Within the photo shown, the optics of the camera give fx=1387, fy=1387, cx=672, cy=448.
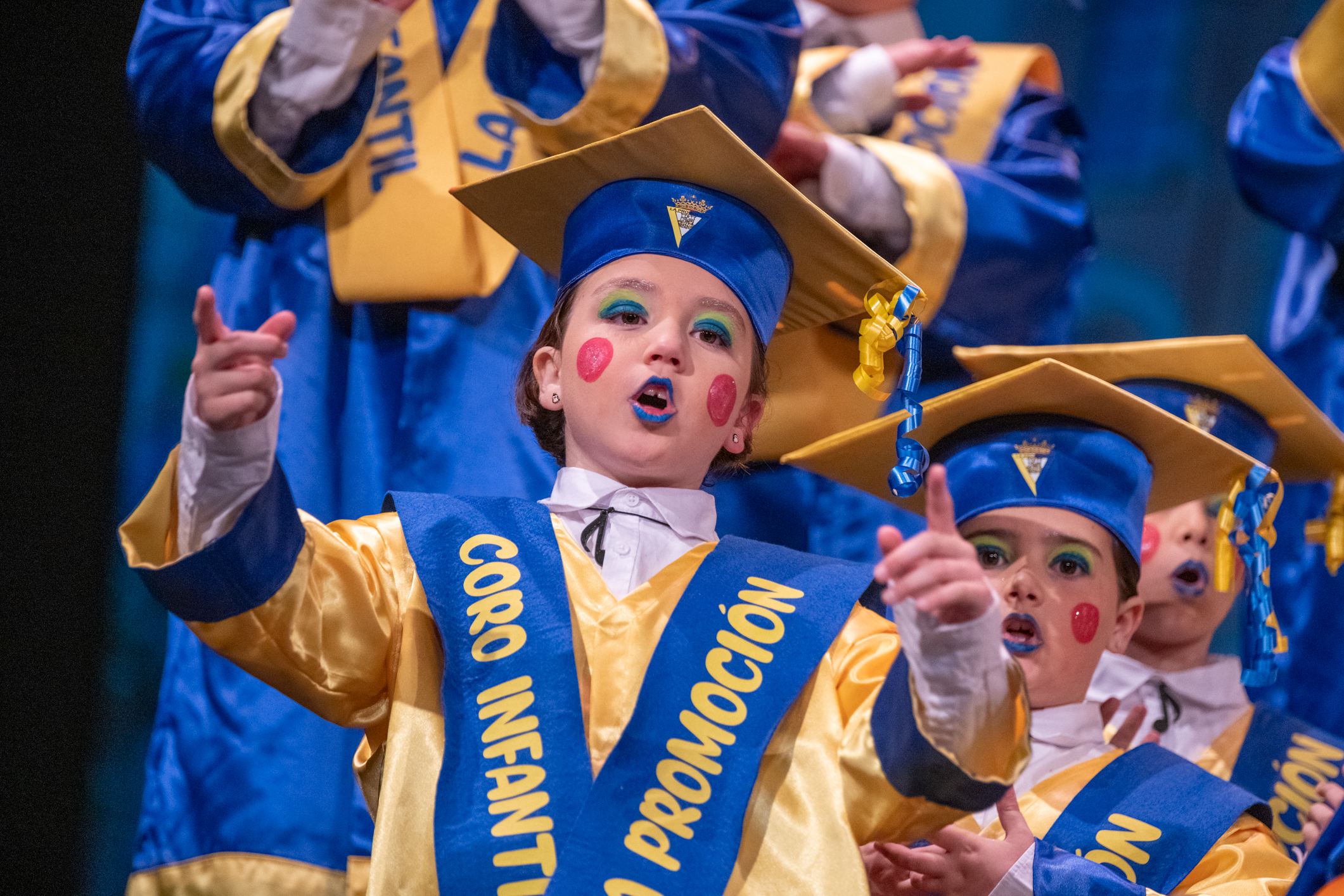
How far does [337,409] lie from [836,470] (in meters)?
0.88

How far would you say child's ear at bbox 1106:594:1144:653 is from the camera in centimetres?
225

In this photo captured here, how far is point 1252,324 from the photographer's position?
4.09 m

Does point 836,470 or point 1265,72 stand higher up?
point 1265,72

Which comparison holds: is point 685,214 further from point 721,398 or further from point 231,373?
point 231,373

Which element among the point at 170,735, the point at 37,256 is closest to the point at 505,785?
the point at 170,735

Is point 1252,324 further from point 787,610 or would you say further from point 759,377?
point 787,610

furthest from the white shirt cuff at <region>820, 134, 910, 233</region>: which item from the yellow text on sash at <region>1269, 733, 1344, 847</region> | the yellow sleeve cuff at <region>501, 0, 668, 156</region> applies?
the yellow text on sash at <region>1269, 733, 1344, 847</region>

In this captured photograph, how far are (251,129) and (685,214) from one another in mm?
860

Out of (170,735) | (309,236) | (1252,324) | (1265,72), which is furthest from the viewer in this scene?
(1252,324)

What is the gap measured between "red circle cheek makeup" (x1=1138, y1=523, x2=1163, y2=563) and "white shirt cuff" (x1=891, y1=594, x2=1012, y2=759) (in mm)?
1365

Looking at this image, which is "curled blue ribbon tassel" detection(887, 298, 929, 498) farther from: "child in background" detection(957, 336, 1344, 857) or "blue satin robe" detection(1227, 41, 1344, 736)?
"blue satin robe" detection(1227, 41, 1344, 736)

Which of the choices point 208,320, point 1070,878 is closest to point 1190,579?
point 1070,878

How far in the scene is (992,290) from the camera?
2.82 meters

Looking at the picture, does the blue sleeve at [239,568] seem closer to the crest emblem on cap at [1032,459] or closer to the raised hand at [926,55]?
the crest emblem on cap at [1032,459]
